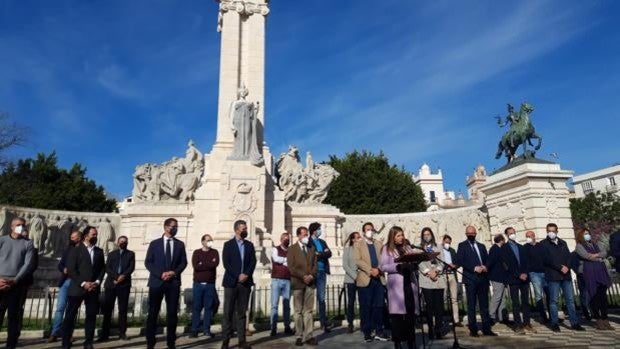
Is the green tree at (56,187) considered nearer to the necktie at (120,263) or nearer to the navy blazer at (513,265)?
the necktie at (120,263)

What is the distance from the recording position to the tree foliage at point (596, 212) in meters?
32.5

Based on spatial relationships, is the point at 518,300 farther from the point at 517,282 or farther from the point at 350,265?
the point at 350,265

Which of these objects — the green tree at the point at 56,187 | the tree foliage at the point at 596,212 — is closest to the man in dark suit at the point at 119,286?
the green tree at the point at 56,187

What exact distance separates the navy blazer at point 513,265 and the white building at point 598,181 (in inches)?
2285

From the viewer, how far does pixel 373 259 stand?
7156 millimetres

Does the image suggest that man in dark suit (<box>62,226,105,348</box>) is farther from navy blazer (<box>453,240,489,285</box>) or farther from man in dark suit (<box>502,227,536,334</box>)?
man in dark suit (<box>502,227,536,334</box>)

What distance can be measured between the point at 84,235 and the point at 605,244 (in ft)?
34.2

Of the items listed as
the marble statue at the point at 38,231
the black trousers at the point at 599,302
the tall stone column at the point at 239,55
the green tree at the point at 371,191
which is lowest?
the black trousers at the point at 599,302

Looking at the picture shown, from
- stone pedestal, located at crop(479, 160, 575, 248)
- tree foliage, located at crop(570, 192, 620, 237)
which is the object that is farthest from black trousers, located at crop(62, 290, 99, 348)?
tree foliage, located at crop(570, 192, 620, 237)

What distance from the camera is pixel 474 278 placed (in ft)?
24.3

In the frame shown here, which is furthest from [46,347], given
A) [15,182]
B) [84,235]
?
[15,182]

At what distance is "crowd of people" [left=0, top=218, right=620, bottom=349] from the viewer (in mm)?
5969

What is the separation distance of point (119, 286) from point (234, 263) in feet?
8.89

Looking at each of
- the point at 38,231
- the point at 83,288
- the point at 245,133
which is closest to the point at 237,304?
the point at 83,288
